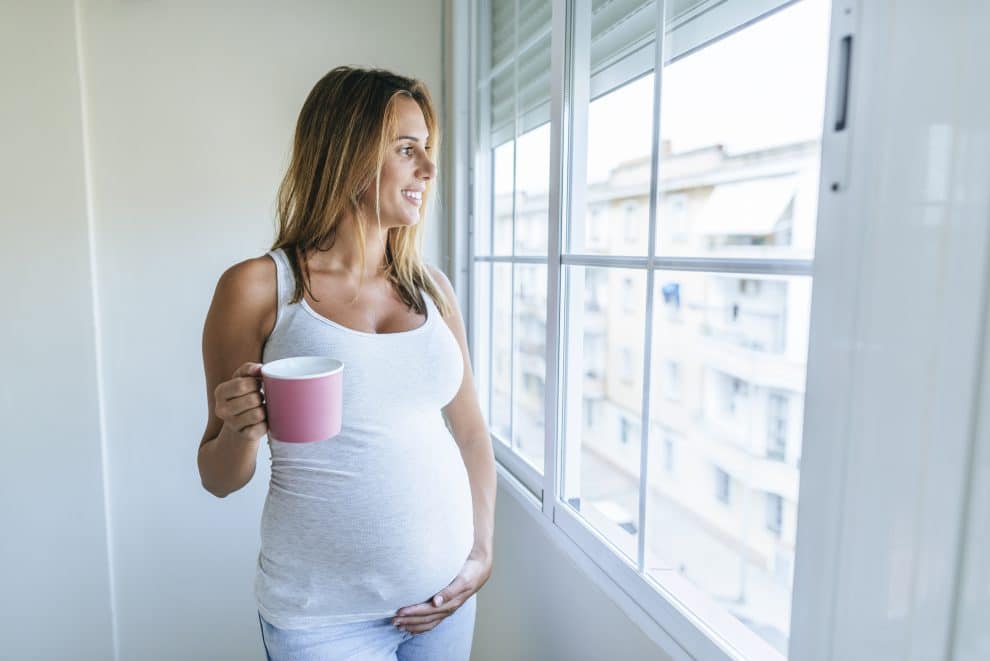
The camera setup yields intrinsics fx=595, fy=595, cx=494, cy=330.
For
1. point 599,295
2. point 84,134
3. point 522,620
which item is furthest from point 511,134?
point 599,295

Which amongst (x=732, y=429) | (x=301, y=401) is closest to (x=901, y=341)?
(x=301, y=401)

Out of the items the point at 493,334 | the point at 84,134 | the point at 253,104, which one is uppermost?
the point at 253,104

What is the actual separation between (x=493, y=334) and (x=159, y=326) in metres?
1.02

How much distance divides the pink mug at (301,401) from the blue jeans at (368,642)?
0.39 meters

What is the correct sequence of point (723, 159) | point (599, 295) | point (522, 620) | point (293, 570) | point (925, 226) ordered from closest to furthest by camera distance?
point (925, 226), point (293, 570), point (723, 159), point (522, 620), point (599, 295)

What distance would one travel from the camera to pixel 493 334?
6.50 ft

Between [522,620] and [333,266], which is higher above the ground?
[333,266]

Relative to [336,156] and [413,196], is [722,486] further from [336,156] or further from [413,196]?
[336,156]

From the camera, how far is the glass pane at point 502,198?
1776 mm

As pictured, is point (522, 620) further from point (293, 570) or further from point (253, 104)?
point (253, 104)

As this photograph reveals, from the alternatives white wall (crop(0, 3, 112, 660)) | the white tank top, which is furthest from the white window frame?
white wall (crop(0, 3, 112, 660))

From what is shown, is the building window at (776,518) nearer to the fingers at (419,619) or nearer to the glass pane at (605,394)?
the glass pane at (605,394)

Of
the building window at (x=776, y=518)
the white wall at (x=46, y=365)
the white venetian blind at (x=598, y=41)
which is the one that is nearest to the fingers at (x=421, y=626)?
the white venetian blind at (x=598, y=41)

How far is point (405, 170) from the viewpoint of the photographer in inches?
42.5
